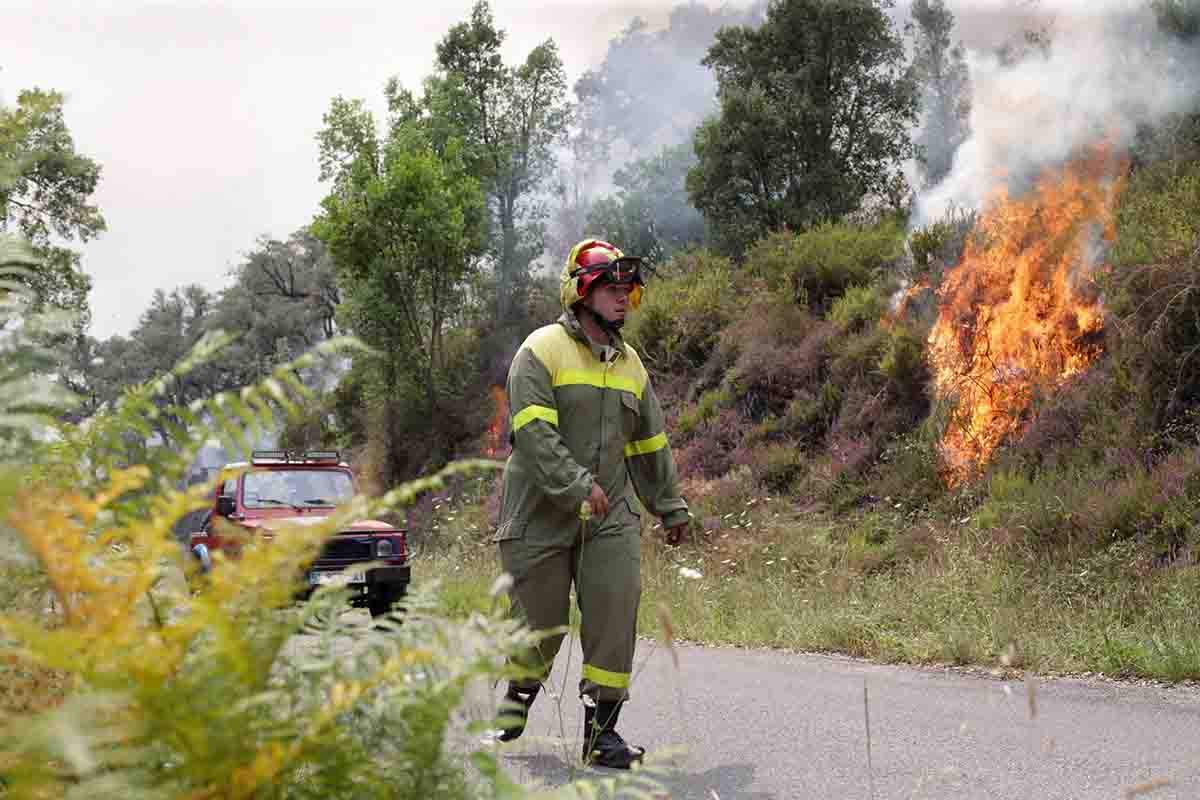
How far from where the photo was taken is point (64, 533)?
3.30 feet

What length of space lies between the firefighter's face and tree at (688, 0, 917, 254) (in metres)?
22.1

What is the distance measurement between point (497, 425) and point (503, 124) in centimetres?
1421

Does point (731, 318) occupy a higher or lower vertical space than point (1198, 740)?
higher

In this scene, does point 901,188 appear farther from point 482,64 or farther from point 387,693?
point 387,693

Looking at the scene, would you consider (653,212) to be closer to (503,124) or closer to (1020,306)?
(503,124)

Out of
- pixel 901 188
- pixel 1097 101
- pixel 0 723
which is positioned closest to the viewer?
pixel 0 723

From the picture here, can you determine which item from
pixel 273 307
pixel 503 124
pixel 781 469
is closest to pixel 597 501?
pixel 781 469

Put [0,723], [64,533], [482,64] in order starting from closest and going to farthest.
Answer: [64,533] < [0,723] < [482,64]

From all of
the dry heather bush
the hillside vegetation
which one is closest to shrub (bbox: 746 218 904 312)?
the hillside vegetation

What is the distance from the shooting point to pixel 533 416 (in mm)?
5750

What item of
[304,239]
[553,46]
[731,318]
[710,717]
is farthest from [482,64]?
[710,717]

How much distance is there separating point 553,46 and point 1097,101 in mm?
29563

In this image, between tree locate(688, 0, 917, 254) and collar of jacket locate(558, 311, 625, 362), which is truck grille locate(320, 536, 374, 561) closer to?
collar of jacket locate(558, 311, 625, 362)

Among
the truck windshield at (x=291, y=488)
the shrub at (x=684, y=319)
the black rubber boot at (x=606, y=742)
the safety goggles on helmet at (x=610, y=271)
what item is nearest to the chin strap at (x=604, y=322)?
the safety goggles on helmet at (x=610, y=271)
